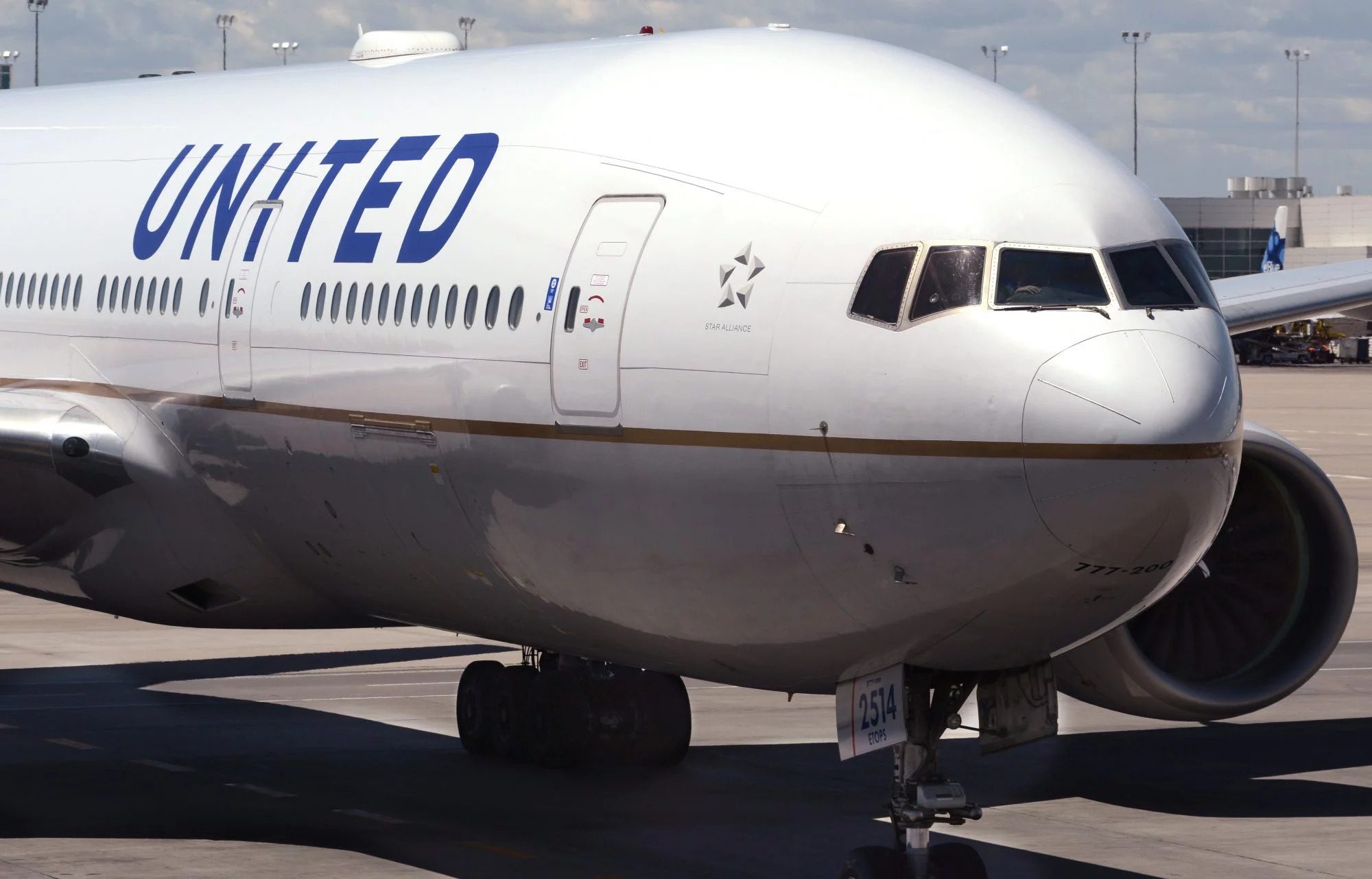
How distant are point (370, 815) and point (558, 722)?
2.20 m

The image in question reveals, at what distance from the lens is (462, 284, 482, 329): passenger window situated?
12281 millimetres

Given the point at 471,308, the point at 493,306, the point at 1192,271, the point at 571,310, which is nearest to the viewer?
the point at 1192,271

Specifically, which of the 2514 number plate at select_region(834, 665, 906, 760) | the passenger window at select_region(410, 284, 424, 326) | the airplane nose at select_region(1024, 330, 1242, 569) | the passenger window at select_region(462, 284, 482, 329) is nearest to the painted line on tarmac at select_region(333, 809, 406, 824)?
the passenger window at select_region(410, 284, 424, 326)

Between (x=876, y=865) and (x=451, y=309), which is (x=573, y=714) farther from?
(x=876, y=865)

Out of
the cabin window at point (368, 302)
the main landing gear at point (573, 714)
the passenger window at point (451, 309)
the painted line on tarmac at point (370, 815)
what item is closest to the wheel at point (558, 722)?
the main landing gear at point (573, 714)

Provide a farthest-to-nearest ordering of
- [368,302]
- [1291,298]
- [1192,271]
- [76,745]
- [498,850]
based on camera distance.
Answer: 1. [1291,298]
2. [76,745]
3. [498,850]
4. [368,302]
5. [1192,271]

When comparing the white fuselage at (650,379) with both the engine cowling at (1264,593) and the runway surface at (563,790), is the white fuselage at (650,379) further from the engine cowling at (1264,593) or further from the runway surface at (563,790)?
the engine cowling at (1264,593)

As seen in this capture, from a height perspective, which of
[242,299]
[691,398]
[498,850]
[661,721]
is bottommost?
[498,850]

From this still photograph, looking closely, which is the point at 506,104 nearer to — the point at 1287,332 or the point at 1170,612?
the point at 1170,612

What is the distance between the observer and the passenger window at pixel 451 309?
12438 mm

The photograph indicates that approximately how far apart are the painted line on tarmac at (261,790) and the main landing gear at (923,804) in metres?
6.07

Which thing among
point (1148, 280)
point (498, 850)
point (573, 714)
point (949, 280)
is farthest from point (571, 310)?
point (573, 714)

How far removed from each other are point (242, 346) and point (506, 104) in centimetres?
239

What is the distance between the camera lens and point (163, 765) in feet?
56.4
